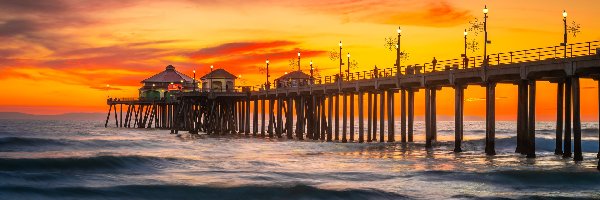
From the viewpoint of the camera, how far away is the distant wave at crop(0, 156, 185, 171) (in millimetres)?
36219

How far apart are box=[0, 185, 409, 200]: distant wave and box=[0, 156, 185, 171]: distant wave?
30.3ft

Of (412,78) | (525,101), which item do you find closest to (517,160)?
(525,101)

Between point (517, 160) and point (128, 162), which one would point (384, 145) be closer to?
point (517, 160)

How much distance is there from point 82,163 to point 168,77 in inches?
3208

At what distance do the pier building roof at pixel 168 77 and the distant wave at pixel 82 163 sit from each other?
76.8 metres

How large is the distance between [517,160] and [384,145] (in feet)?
55.0

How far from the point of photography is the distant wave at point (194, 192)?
25.4 m

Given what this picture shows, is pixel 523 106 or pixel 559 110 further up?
pixel 523 106

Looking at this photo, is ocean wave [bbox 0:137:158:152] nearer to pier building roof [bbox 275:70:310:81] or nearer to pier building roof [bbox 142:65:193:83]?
pier building roof [bbox 275:70:310:81]

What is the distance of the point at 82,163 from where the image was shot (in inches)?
1494

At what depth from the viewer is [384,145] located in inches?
2072

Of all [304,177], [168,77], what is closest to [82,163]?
[304,177]

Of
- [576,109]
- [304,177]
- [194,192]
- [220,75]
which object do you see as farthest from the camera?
[220,75]

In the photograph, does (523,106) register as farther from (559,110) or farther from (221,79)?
(221,79)
